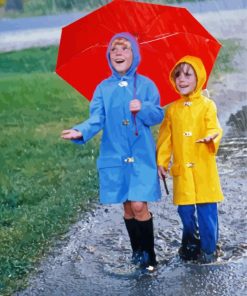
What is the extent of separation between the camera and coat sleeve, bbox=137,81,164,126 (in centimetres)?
475

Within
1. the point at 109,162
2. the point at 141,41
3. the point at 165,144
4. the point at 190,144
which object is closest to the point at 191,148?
the point at 190,144

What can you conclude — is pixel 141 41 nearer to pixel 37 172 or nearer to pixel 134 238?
pixel 134 238

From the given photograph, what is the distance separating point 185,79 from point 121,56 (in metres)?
0.42

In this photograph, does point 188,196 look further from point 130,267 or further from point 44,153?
point 44,153

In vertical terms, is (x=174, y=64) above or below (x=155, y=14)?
below

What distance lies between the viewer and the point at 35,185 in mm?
7184

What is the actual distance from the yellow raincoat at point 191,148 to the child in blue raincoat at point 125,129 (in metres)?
0.15

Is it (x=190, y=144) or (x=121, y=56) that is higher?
(x=121, y=56)

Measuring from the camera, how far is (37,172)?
770 centimetres

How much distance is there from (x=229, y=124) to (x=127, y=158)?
4885mm

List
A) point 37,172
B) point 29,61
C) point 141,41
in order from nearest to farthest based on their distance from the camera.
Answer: point 141,41, point 37,172, point 29,61

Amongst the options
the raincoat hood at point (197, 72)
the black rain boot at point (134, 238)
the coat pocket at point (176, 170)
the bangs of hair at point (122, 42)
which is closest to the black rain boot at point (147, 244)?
the black rain boot at point (134, 238)

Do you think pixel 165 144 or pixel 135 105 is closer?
pixel 135 105

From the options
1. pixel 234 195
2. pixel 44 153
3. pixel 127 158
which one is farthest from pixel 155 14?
pixel 44 153
